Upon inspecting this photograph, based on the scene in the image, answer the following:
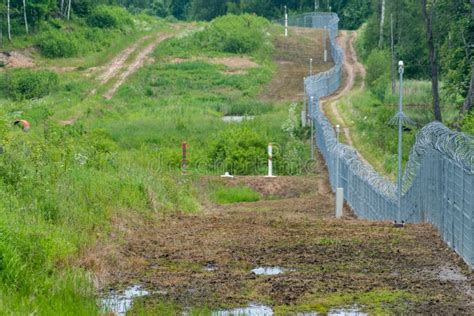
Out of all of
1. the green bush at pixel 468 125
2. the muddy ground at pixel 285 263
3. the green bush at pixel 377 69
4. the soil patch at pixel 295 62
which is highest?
the muddy ground at pixel 285 263

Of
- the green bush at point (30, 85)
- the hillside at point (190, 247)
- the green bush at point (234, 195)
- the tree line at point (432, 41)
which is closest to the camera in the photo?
the hillside at point (190, 247)

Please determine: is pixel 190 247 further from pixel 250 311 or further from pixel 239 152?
pixel 239 152

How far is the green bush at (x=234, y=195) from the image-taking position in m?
27.9

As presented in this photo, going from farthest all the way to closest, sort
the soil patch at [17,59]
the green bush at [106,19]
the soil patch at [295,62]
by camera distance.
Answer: the green bush at [106,19], the soil patch at [17,59], the soil patch at [295,62]

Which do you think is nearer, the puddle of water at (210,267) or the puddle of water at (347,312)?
the puddle of water at (347,312)

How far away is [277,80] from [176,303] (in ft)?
180

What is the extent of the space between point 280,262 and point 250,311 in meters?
2.62

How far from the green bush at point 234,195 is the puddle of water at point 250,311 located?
17.9m

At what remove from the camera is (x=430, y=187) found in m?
15.3

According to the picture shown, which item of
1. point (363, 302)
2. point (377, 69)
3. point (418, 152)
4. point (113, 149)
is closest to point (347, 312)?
point (363, 302)

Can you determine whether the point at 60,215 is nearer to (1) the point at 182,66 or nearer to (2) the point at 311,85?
(2) the point at 311,85

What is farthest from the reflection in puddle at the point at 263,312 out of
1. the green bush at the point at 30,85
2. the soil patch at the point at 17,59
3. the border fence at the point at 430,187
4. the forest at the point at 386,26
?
the soil patch at the point at 17,59

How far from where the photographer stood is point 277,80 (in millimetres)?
63938

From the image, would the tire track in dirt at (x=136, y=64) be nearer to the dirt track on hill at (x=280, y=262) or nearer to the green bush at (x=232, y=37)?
the green bush at (x=232, y=37)
